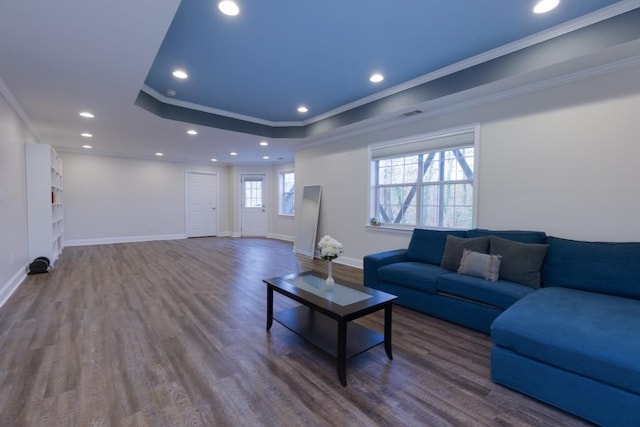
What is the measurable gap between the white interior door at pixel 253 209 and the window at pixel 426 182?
5.11 meters

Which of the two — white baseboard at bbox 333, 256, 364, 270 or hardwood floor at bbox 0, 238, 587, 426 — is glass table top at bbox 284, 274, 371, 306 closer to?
hardwood floor at bbox 0, 238, 587, 426

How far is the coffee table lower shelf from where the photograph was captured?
2.11 metres

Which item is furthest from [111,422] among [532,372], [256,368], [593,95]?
[593,95]

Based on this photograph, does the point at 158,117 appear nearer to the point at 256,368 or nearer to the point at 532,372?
the point at 256,368

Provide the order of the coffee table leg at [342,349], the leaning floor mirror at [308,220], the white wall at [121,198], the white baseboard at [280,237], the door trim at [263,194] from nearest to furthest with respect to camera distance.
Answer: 1. the coffee table leg at [342,349]
2. the leaning floor mirror at [308,220]
3. the white wall at [121,198]
4. the white baseboard at [280,237]
5. the door trim at [263,194]

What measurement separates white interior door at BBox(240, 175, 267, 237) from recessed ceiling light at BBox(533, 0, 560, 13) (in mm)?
7830

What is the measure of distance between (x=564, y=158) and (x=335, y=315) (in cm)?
293

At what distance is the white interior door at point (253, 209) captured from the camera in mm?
9281

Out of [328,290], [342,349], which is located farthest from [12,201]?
[342,349]

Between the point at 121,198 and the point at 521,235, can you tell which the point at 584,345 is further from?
the point at 121,198

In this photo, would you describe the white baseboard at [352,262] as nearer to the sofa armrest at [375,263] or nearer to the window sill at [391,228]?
the window sill at [391,228]

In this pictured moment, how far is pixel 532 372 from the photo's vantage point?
178 cm

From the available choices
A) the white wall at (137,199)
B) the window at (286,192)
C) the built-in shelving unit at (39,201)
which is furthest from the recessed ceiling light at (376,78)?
the built-in shelving unit at (39,201)

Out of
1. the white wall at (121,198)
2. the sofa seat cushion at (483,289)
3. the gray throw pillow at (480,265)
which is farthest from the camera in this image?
the white wall at (121,198)
